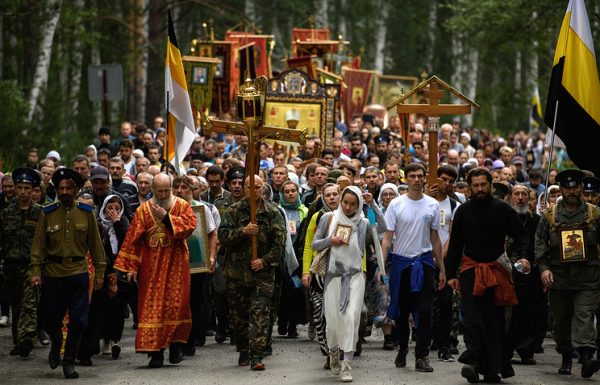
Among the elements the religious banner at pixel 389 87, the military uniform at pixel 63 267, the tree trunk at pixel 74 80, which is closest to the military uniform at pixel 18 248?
the military uniform at pixel 63 267

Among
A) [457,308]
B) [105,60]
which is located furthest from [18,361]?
[105,60]

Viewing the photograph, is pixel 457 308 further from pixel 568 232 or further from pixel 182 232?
pixel 182 232

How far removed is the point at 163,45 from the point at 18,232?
98.1ft

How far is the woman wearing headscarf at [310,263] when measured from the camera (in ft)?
45.2

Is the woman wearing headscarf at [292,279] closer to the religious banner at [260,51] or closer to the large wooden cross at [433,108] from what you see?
the large wooden cross at [433,108]

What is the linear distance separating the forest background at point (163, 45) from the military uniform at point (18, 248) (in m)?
10.8

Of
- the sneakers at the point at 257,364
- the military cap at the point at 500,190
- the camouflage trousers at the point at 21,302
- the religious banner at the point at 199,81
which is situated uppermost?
the religious banner at the point at 199,81

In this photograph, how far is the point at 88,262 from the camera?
14.1m

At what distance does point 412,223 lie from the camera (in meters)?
13.8

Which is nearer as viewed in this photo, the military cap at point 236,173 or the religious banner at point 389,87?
the military cap at point 236,173

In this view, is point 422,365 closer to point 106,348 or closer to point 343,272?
point 343,272

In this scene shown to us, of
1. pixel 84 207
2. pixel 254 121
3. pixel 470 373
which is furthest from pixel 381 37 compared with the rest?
pixel 470 373

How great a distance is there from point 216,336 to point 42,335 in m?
1.89

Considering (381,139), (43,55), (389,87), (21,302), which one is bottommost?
(21,302)
